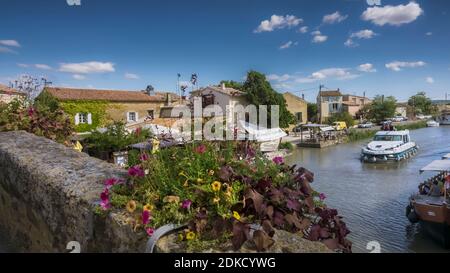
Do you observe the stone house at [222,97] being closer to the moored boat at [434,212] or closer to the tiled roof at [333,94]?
the moored boat at [434,212]

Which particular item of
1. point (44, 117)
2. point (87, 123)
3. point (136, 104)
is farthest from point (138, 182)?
point (136, 104)

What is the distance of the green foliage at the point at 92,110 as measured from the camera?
3105 centimetres

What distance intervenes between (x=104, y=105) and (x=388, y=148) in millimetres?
26348

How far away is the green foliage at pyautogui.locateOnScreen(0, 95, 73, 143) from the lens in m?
6.52

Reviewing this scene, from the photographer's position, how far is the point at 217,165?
2219 millimetres

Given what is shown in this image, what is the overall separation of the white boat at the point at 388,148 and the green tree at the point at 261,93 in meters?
12.9

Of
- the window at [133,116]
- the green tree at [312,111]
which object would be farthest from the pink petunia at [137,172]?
the green tree at [312,111]

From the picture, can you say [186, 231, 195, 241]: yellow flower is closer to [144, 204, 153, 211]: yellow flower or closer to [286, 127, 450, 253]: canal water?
[144, 204, 153, 211]: yellow flower

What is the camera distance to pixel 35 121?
682 cm

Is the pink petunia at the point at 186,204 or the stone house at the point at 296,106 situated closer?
the pink petunia at the point at 186,204

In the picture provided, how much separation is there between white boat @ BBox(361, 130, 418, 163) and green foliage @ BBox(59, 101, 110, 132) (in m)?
23.6

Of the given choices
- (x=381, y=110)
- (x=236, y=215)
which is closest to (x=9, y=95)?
(x=236, y=215)

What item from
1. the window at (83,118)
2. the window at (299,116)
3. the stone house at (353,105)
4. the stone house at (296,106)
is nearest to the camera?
the window at (83,118)

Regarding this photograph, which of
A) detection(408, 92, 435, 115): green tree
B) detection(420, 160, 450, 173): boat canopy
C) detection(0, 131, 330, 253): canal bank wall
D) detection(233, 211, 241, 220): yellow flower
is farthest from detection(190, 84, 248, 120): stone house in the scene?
detection(408, 92, 435, 115): green tree
